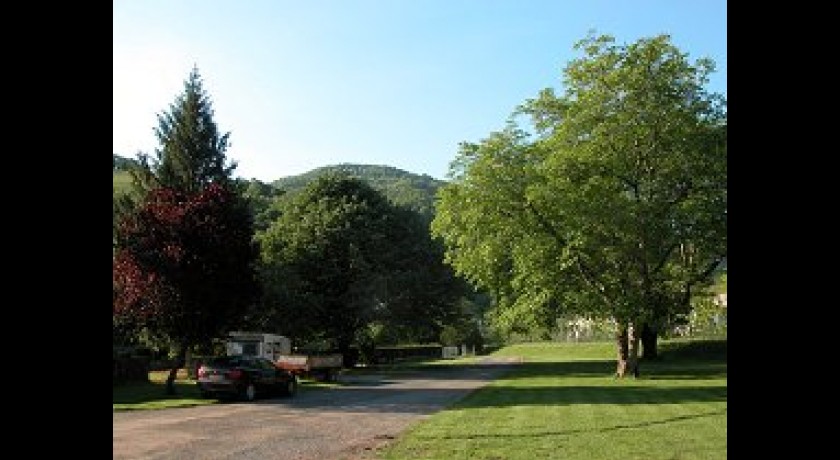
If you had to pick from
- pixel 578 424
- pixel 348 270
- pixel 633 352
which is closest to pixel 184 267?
pixel 578 424

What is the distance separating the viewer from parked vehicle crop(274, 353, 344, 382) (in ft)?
124

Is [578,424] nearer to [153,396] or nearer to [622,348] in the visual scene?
[153,396]

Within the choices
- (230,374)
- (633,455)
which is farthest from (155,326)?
(633,455)

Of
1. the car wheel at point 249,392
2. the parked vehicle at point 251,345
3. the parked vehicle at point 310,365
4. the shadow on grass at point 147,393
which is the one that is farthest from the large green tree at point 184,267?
the parked vehicle at point 251,345

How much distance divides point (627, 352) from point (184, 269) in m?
20.2

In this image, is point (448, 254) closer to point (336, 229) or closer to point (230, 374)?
point (336, 229)

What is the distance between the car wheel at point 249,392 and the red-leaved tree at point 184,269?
224cm

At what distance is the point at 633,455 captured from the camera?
1261cm

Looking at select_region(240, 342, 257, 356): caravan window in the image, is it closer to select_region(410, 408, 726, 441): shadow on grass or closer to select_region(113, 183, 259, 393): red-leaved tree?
select_region(113, 183, 259, 393): red-leaved tree

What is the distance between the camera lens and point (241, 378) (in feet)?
88.5

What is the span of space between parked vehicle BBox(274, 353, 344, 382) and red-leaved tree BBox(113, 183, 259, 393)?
9.63 meters

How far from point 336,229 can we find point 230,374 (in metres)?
24.2

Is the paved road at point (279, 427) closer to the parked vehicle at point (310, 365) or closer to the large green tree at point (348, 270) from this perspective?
the parked vehicle at point (310, 365)

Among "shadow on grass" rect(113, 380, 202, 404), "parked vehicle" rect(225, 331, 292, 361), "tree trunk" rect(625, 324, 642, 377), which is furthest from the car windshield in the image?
"tree trunk" rect(625, 324, 642, 377)
